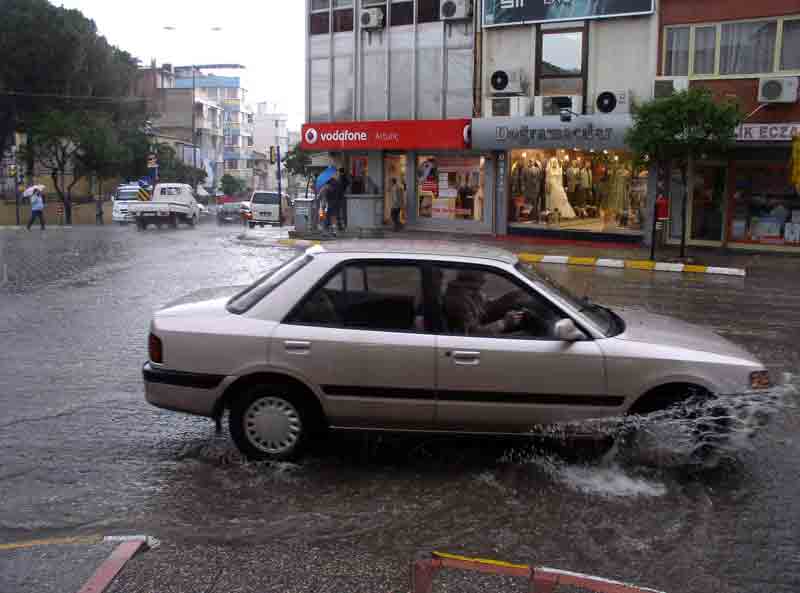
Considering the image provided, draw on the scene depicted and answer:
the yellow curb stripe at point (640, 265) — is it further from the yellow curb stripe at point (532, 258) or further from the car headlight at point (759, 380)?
the car headlight at point (759, 380)

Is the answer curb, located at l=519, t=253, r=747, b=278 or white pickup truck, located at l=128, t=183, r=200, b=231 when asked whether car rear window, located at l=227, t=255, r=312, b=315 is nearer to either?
curb, located at l=519, t=253, r=747, b=278

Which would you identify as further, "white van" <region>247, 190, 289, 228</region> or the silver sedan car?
"white van" <region>247, 190, 289, 228</region>

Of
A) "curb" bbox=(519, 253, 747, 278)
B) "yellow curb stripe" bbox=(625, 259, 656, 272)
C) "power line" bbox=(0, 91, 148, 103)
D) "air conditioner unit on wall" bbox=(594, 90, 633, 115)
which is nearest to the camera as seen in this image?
"curb" bbox=(519, 253, 747, 278)

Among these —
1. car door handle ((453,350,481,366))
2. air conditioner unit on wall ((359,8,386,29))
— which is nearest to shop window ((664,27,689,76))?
air conditioner unit on wall ((359,8,386,29))

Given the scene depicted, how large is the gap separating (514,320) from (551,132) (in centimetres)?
1909

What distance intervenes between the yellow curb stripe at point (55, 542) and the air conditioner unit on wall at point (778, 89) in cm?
2012

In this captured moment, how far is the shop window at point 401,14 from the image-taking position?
27909 mm

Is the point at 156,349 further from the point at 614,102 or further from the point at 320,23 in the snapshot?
the point at 320,23

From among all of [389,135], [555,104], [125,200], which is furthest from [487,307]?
[125,200]

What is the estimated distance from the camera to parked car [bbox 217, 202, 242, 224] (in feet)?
147

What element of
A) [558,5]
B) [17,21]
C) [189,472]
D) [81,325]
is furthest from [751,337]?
[17,21]

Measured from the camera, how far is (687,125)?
1917 cm

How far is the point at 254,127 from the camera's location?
123000 millimetres

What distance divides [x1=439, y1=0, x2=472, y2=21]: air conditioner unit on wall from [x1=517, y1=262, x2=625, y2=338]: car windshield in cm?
2158
